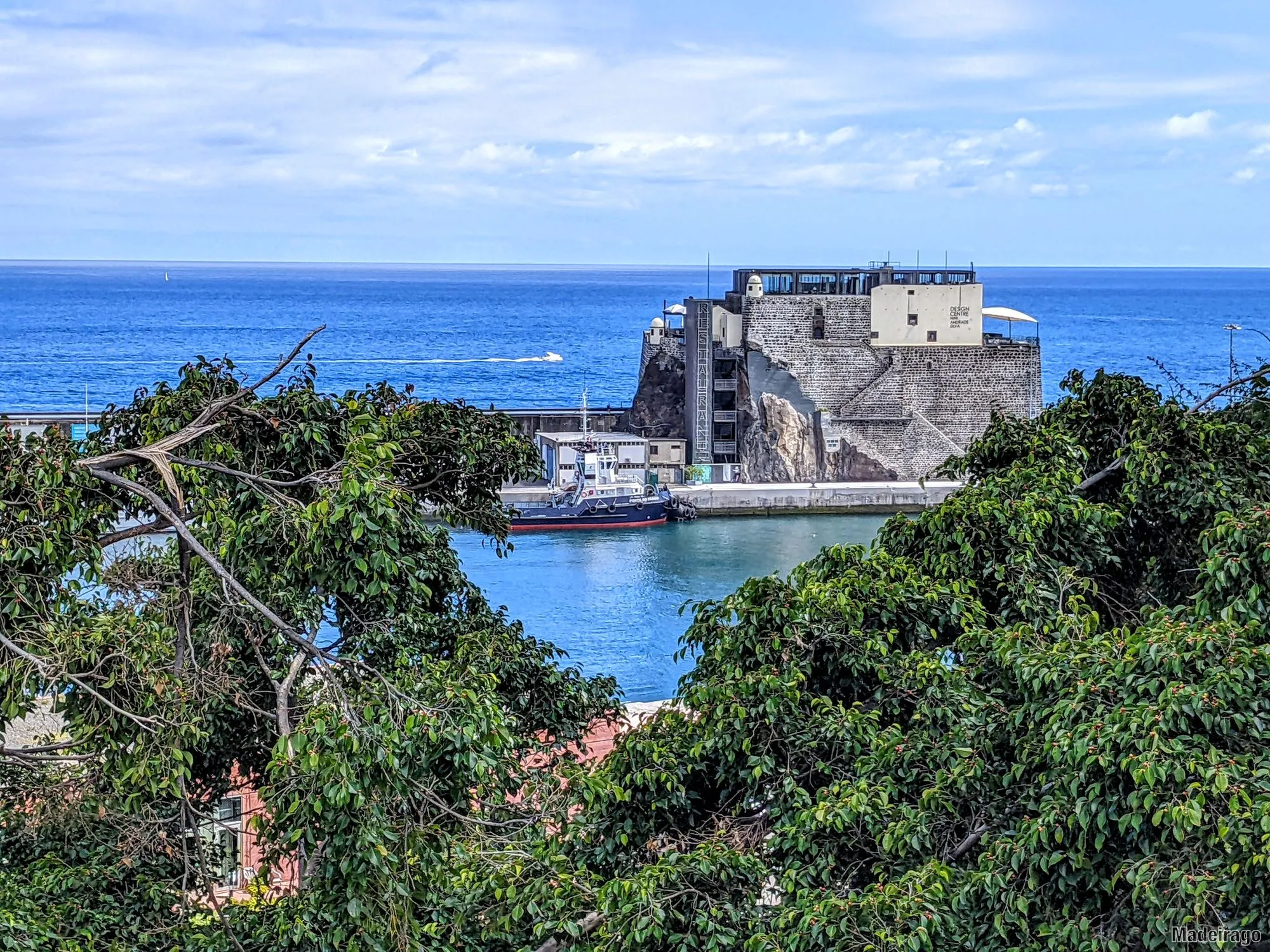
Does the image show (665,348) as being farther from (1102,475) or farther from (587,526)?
(1102,475)

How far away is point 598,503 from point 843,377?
7.21m

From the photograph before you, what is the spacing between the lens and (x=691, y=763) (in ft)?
17.6

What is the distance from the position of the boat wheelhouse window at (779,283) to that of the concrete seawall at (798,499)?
558 cm

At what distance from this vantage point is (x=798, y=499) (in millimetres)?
33500

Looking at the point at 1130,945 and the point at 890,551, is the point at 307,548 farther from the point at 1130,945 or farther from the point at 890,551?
the point at 1130,945

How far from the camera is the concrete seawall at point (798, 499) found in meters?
33.3

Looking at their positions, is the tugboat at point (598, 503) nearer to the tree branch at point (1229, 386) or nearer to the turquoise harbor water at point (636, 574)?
the turquoise harbor water at point (636, 574)

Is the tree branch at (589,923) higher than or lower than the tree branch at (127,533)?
lower

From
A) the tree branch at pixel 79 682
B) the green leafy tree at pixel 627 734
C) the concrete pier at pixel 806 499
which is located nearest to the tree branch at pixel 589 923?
the green leafy tree at pixel 627 734

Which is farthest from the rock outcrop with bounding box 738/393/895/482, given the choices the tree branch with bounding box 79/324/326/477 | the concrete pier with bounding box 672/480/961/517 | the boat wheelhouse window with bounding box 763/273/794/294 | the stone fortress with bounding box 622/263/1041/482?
the tree branch with bounding box 79/324/326/477

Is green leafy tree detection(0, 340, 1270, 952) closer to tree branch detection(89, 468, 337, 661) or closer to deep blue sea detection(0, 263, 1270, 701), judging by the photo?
tree branch detection(89, 468, 337, 661)

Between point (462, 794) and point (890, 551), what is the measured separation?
8.86 feet

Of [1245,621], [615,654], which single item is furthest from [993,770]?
[615,654]

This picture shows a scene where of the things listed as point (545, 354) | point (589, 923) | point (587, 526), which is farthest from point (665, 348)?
point (545, 354)
